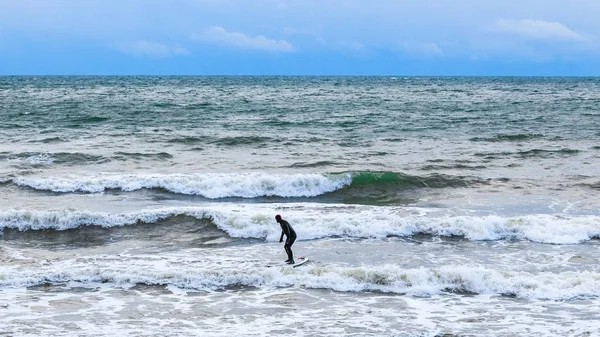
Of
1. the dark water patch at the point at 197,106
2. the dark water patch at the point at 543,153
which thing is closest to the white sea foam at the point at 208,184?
the dark water patch at the point at 543,153

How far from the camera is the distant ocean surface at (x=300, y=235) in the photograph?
12.9 meters

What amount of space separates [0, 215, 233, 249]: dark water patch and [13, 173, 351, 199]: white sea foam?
395cm

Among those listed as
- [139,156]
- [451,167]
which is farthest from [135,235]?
[451,167]

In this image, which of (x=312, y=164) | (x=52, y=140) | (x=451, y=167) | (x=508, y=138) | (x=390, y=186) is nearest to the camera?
(x=390, y=186)

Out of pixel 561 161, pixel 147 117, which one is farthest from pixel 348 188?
pixel 147 117

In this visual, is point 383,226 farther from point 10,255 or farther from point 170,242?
point 10,255

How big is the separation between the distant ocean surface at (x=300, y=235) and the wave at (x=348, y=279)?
0.04 metres

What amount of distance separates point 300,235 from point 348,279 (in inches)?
160

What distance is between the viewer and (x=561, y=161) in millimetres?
29750

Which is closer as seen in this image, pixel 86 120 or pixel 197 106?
pixel 86 120

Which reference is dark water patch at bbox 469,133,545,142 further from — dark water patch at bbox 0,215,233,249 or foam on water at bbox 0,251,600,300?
foam on water at bbox 0,251,600,300

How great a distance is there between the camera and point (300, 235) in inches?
738

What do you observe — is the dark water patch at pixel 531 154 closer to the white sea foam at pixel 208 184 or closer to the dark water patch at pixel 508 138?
the dark water patch at pixel 508 138

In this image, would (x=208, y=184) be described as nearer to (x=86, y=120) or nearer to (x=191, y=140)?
(x=191, y=140)
